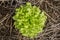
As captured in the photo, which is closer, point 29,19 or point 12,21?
point 29,19

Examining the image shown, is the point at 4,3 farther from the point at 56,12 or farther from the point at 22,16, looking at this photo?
the point at 56,12

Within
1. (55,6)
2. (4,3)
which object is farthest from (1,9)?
(55,6)

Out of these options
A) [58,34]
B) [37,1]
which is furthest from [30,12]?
[58,34]

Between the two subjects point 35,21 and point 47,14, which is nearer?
point 35,21

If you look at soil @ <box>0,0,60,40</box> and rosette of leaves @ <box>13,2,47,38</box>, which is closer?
rosette of leaves @ <box>13,2,47,38</box>

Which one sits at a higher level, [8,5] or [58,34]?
[8,5]

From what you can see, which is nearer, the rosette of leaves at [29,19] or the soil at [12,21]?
the rosette of leaves at [29,19]
